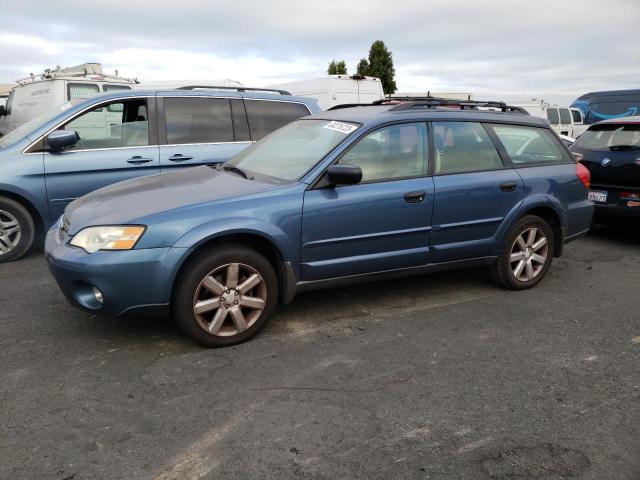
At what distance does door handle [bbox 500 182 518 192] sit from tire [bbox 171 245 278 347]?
2103 mm

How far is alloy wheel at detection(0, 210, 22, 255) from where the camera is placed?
223 inches

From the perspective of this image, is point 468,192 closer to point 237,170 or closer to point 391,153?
point 391,153

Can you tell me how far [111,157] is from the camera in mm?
5977

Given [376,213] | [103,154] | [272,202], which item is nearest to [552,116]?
[103,154]

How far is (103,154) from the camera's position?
19.5 feet

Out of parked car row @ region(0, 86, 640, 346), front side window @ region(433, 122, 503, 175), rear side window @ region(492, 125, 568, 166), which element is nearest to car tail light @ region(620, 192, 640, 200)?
parked car row @ region(0, 86, 640, 346)

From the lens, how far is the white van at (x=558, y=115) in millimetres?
21047

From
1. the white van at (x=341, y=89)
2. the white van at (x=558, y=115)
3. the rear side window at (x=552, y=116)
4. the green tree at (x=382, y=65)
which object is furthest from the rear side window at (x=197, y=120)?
the green tree at (x=382, y=65)

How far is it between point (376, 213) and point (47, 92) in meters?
8.87

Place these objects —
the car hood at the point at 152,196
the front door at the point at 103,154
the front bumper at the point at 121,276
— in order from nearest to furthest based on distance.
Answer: the front bumper at the point at 121,276, the car hood at the point at 152,196, the front door at the point at 103,154

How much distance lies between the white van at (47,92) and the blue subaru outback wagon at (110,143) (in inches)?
180

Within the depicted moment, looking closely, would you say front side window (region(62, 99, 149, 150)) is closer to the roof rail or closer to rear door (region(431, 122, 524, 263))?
the roof rail

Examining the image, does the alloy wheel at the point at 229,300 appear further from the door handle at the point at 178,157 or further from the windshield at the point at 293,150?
the door handle at the point at 178,157

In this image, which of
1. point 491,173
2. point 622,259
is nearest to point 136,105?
point 491,173
